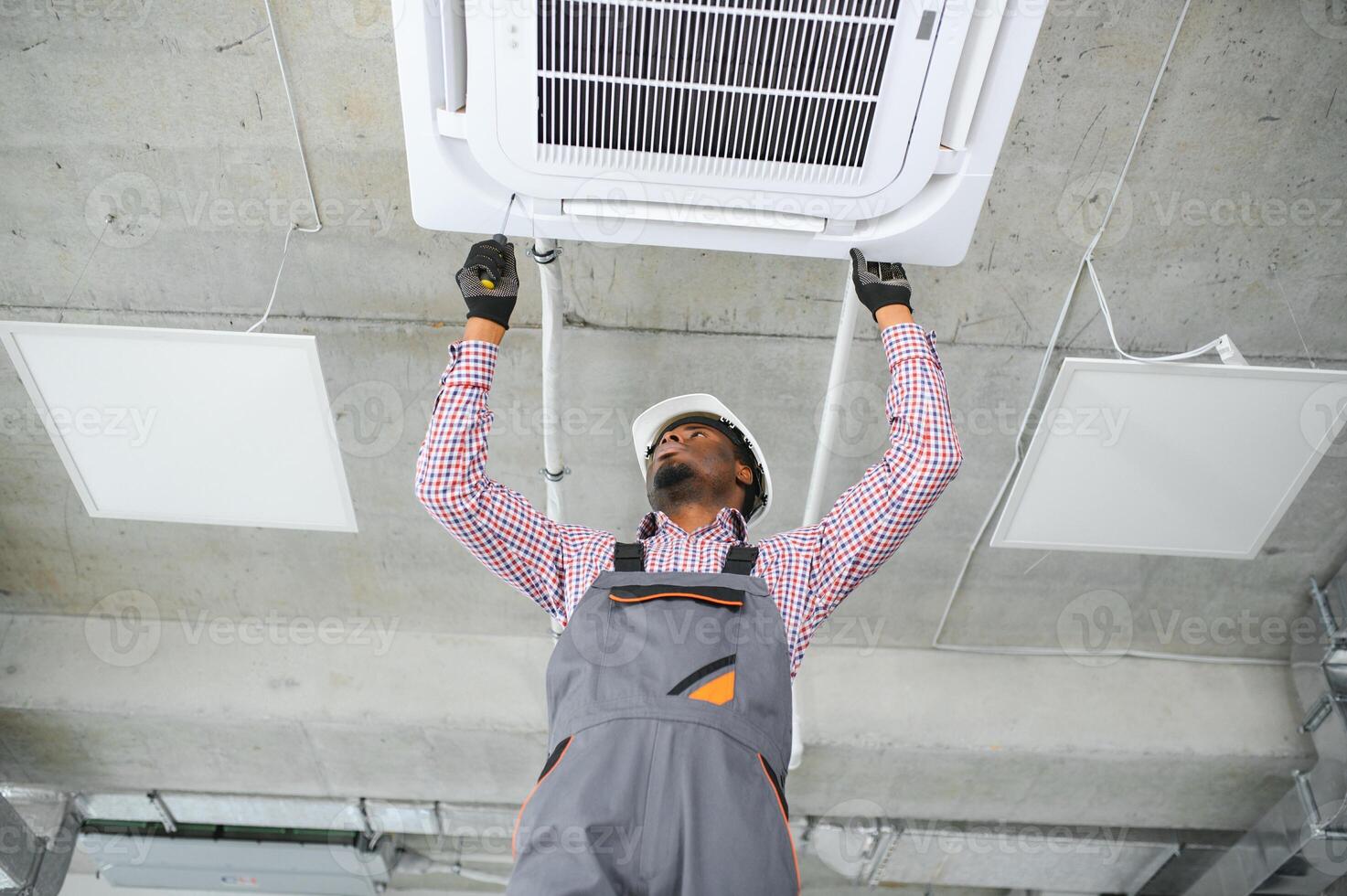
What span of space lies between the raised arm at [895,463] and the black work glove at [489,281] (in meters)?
0.52

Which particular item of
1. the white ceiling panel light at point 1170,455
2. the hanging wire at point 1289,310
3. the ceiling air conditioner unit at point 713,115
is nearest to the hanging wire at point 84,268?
the ceiling air conditioner unit at point 713,115

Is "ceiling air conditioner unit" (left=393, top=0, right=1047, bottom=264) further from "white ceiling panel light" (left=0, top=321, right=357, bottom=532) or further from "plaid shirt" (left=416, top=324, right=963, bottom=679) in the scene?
"white ceiling panel light" (left=0, top=321, right=357, bottom=532)

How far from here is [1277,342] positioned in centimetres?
176

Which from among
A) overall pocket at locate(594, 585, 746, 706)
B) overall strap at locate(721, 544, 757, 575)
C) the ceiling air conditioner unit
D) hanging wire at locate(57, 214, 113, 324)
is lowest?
overall pocket at locate(594, 585, 746, 706)

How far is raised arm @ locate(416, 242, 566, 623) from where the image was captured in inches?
55.6

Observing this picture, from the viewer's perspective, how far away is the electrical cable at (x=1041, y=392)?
151 cm

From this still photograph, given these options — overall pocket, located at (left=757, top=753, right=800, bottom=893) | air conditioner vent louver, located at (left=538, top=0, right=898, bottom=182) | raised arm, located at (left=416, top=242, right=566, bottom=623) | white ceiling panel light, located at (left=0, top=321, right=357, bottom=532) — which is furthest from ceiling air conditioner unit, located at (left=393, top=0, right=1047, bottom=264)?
overall pocket, located at (left=757, top=753, right=800, bottom=893)

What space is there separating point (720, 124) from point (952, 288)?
2.13ft

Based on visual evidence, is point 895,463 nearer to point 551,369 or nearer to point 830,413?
point 830,413

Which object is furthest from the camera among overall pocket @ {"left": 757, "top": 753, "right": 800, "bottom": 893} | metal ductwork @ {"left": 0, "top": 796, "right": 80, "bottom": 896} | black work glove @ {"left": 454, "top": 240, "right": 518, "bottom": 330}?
metal ductwork @ {"left": 0, "top": 796, "right": 80, "bottom": 896}

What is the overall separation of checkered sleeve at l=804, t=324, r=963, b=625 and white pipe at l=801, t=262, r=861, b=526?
0.16 metres

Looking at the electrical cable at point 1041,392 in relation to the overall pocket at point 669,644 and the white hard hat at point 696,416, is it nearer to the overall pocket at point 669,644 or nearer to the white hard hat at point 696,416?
the white hard hat at point 696,416

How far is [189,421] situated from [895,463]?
1.30m

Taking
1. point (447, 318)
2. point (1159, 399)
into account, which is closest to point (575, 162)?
point (447, 318)
